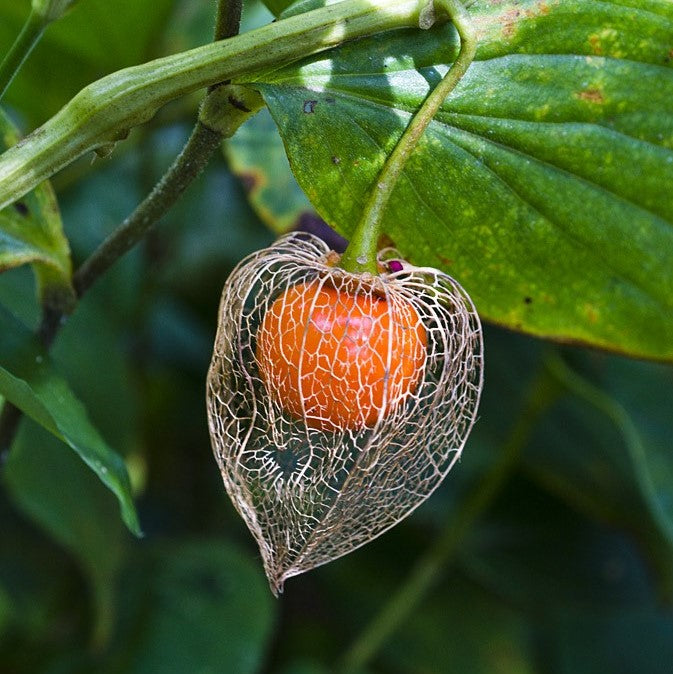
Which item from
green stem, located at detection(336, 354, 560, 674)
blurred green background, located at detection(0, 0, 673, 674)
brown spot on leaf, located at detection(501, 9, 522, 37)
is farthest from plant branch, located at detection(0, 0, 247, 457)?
green stem, located at detection(336, 354, 560, 674)

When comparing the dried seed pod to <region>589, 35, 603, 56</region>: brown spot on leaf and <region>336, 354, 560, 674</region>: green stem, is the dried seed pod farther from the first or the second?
<region>336, 354, 560, 674</region>: green stem

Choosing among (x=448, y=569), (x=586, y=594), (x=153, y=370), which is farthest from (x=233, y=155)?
(x=586, y=594)

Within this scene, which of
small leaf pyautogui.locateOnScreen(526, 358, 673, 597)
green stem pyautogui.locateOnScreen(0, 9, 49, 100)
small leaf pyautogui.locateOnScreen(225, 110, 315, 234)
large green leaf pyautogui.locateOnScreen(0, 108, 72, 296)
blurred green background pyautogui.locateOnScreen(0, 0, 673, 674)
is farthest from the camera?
small leaf pyautogui.locateOnScreen(526, 358, 673, 597)

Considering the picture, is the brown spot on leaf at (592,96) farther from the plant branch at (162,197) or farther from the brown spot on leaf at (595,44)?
the plant branch at (162,197)

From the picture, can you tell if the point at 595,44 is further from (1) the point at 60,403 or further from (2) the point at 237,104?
(1) the point at 60,403

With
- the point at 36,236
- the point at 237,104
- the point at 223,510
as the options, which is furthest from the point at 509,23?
the point at 223,510

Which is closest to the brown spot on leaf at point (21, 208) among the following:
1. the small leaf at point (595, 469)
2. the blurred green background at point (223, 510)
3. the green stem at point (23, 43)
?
the green stem at point (23, 43)
